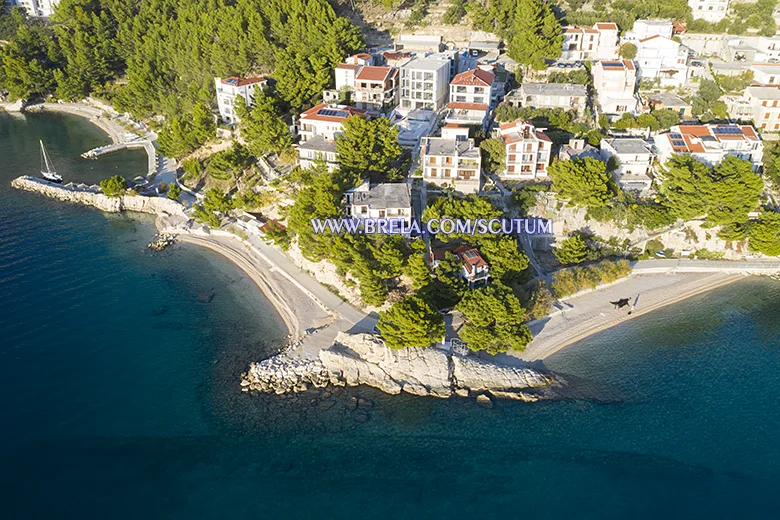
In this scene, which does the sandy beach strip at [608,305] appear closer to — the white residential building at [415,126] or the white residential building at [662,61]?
the white residential building at [415,126]

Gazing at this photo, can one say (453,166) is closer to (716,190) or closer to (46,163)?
(716,190)

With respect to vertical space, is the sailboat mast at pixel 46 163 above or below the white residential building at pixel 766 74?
below

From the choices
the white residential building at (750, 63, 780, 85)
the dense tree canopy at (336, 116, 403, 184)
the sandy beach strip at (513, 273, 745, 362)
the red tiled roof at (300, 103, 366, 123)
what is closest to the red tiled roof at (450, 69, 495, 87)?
the red tiled roof at (300, 103, 366, 123)

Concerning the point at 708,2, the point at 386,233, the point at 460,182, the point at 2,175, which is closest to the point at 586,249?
the point at 460,182

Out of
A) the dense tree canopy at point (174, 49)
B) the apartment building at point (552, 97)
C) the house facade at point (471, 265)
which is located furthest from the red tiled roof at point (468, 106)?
the house facade at point (471, 265)

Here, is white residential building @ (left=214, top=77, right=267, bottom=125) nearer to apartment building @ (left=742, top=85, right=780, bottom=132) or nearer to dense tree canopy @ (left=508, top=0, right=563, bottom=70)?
dense tree canopy @ (left=508, top=0, right=563, bottom=70)

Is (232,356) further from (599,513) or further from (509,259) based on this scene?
(599,513)

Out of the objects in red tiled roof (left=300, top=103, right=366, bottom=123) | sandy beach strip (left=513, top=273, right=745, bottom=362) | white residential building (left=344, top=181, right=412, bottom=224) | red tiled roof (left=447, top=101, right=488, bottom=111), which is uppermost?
red tiled roof (left=447, top=101, right=488, bottom=111)
